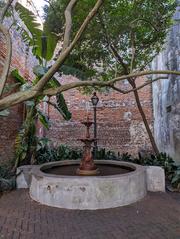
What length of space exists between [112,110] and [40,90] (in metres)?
9.17

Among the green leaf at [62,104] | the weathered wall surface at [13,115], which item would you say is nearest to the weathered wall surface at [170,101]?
the green leaf at [62,104]

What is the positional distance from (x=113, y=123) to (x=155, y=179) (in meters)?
6.03

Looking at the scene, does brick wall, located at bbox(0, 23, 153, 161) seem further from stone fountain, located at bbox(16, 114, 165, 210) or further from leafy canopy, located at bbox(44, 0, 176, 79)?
stone fountain, located at bbox(16, 114, 165, 210)

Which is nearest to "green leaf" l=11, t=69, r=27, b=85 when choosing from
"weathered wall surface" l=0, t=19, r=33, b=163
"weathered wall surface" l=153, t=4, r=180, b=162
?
"weathered wall surface" l=0, t=19, r=33, b=163

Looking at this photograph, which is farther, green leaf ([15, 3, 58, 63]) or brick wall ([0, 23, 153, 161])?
brick wall ([0, 23, 153, 161])

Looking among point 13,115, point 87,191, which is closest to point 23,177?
point 87,191

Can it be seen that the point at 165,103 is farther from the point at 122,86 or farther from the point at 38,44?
the point at 38,44

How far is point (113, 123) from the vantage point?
11438mm

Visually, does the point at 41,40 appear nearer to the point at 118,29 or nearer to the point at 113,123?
the point at 118,29

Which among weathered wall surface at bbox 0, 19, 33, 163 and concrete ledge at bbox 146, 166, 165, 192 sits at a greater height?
weathered wall surface at bbox 0, 19, 33, 163

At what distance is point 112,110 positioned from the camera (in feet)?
37.8

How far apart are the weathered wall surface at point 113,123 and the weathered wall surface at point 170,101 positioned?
1.03 meters

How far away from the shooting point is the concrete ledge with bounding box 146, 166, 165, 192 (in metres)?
5.54

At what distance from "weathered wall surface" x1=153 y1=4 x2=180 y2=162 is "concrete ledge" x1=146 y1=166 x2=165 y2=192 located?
7.12 feet
